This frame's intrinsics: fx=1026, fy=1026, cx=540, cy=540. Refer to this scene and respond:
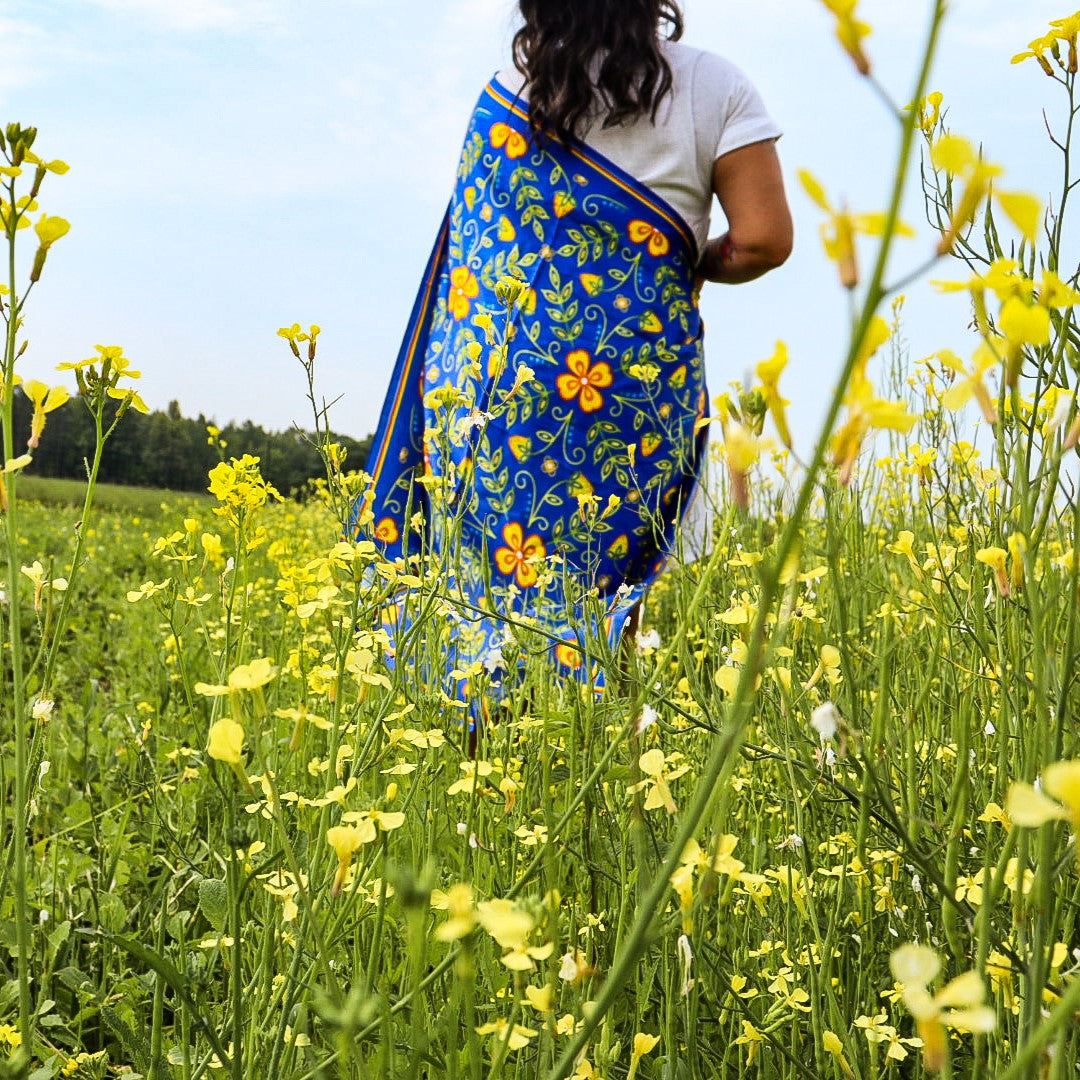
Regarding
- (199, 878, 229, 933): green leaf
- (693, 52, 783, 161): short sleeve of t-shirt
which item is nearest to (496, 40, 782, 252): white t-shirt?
(693, 52, 783, 161): short sleeve of t-shirt

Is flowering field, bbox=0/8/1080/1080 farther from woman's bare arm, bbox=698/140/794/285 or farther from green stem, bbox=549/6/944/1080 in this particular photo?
woman's bare arm, bbox=698/140/794/285

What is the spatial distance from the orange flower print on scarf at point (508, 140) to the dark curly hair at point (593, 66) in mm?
52

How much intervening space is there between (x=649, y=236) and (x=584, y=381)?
36 cm

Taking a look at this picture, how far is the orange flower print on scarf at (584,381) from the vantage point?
237 cm

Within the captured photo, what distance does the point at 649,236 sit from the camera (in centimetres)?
236

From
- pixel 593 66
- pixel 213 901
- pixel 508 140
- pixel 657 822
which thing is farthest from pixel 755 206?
pixel 213 901

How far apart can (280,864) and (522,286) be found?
0.65 m

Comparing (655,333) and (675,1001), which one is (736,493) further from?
(655,333)

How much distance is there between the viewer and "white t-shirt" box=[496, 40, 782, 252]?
91.0 inches

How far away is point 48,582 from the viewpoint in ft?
2.88

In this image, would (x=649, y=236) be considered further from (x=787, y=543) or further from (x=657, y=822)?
(x=787, y=543)

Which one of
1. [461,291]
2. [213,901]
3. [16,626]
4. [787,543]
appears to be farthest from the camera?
[461,291]

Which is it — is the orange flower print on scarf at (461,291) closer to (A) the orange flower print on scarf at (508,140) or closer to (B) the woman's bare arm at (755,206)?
(A) the orange flower print on scarf at (508,140)

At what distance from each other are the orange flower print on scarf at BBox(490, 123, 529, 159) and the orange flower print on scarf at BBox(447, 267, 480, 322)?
0.29m
